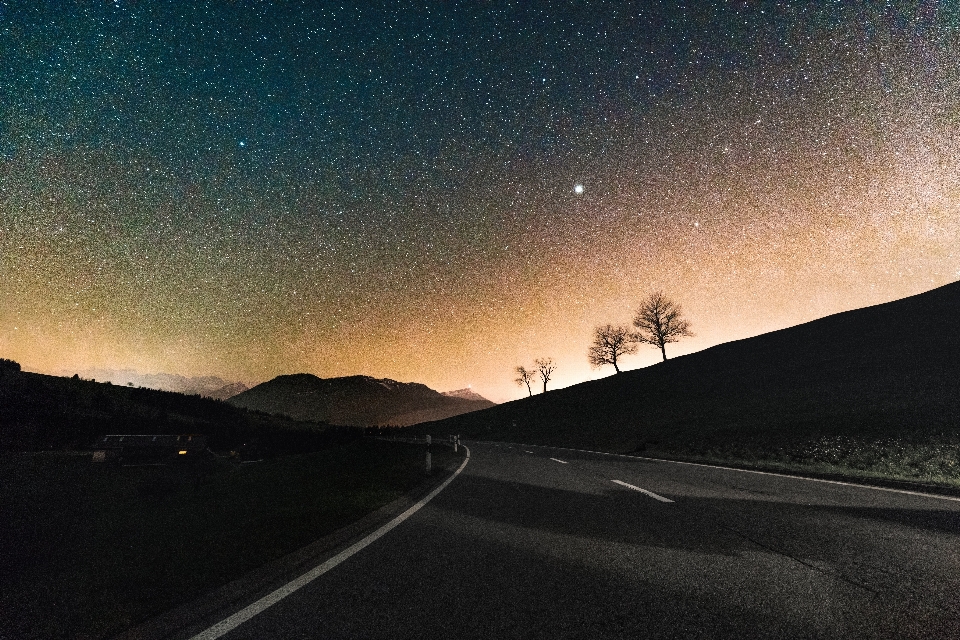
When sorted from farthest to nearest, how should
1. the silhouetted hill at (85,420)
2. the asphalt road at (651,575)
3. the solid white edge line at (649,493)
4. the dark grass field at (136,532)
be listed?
1. the silhouetted hill at (85,420)
2. the solid white edge line at (649,493)
3. the dark grass field at (136,532)
4. the asphalt road at (651,575)

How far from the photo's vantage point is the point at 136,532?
19.4 ft

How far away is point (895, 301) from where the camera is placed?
201 feet

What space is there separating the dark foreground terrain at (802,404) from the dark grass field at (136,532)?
1383 cm

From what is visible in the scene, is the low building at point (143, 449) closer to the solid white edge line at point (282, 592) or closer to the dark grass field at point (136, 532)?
the dark grass field at point (136, 532)

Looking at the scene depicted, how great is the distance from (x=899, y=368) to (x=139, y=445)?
161ft

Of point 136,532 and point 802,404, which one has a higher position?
point 802,404

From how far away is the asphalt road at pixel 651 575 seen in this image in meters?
2.92

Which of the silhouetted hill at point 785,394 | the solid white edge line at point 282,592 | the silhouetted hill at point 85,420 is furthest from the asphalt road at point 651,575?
the silhouetted hill at point 85,420

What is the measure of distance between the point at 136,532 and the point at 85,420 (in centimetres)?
2500

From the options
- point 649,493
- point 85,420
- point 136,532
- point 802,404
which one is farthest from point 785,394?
point 85,420

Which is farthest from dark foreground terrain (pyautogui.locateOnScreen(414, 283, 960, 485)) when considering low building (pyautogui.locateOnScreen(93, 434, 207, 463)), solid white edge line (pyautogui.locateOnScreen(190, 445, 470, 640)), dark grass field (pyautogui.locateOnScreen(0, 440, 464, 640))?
low building (pyautogui.locateOnScreen(93, 434, 207, 463))

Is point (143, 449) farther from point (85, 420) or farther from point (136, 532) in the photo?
point (85, 420)

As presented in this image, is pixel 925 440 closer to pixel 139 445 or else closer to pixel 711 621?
pixel 711 621

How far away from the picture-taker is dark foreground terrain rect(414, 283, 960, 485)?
20.8 meters
